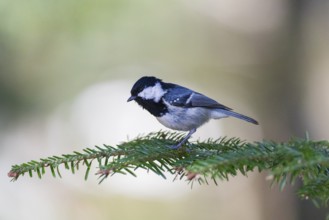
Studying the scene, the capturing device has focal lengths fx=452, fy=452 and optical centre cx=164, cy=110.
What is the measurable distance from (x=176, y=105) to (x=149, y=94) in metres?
0.16

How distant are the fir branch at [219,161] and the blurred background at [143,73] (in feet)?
8.61

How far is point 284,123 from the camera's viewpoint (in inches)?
170

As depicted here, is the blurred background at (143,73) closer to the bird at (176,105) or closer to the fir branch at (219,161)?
the bird at (176,105)

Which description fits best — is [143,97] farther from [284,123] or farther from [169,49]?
[169,49]

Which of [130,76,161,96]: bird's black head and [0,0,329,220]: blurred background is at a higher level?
[0,0,329,220]: blurred background

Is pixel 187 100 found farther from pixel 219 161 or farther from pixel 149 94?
pixel 219 161

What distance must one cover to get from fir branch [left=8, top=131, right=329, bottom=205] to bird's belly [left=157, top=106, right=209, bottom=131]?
462 millimetres

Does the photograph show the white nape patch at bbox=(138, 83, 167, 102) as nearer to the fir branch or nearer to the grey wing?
the grey wing

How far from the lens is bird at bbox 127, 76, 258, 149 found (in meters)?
2.30

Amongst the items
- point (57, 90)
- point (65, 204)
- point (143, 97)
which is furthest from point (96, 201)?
point (143, 97)

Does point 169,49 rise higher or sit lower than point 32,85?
higher

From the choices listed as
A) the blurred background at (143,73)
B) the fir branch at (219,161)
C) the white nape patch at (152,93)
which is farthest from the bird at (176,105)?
the blurred background at (143,73)

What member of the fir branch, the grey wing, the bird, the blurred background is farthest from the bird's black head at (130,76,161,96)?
the blurred background

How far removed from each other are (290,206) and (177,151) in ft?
9.14
